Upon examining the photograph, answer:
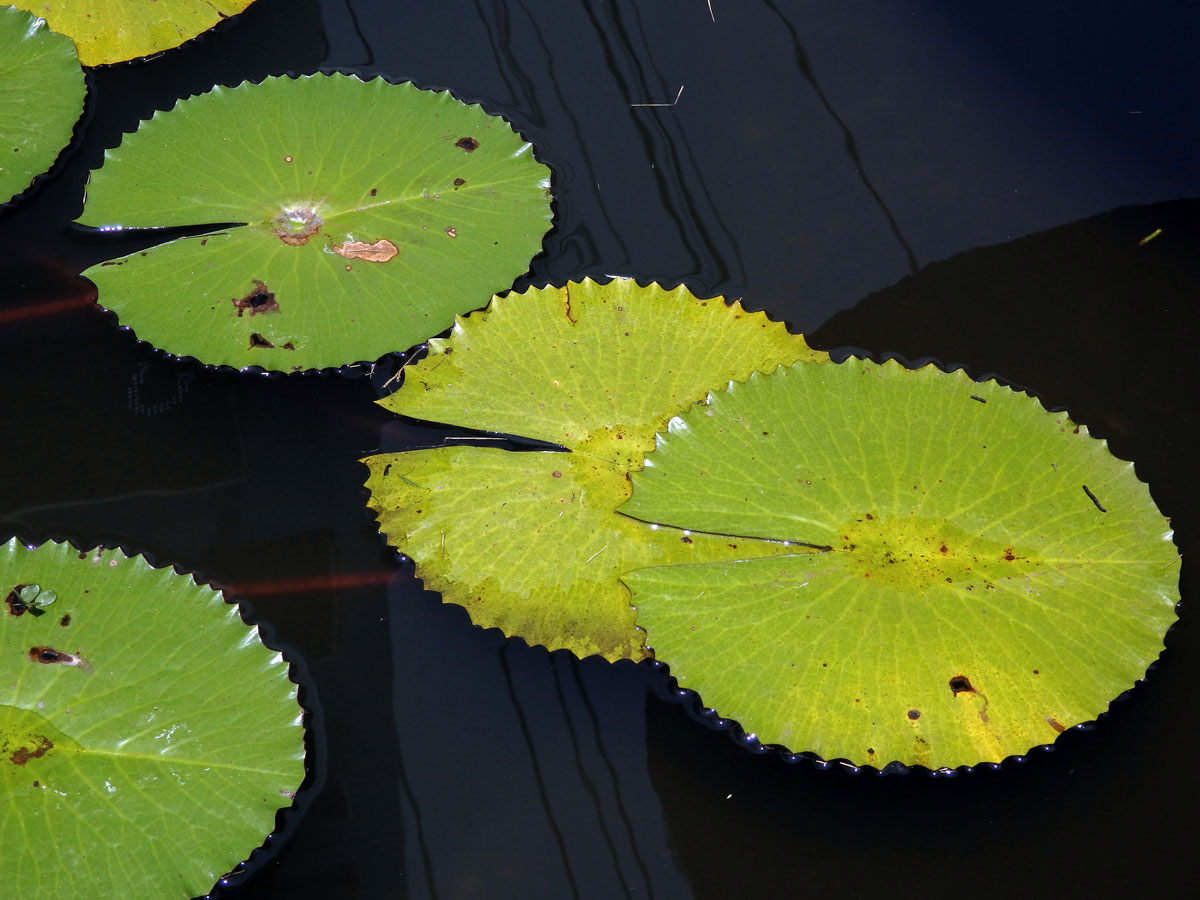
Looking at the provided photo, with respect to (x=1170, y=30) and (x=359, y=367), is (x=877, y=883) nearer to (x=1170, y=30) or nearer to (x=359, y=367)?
(x=359, y=367)

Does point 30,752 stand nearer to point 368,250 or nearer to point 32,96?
point 368,250

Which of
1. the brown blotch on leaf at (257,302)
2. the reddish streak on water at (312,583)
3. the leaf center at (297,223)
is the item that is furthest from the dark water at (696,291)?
the leaf center at (297,223)

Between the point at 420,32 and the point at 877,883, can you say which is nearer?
the point at 877,883

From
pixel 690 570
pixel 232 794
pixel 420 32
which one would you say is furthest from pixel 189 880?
pixel 420 32

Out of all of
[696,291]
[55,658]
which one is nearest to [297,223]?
[696,291]

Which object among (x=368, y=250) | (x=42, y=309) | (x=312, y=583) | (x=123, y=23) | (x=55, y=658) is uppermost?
→ (x=123, y=23)

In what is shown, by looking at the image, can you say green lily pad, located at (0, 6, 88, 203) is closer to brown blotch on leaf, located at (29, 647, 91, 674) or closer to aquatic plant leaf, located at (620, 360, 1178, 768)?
brown blotch on leaf, located at (29, 647, 91, 674)

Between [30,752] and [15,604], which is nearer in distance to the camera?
[30,752]
